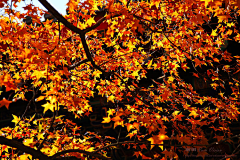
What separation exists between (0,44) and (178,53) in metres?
4.96

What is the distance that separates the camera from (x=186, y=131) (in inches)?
244

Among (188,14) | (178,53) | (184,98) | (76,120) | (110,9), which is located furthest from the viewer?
(76,120)

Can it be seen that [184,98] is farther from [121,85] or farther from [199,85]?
[121,85]

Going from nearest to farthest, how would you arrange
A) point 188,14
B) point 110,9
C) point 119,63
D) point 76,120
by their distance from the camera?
1. point 110,9
2. point 188,14
3. point 119,63
4. point 76,120

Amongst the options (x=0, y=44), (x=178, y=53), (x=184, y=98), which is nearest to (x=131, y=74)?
(x=178, y=53)

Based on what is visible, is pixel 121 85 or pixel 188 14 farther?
pixel 121 85

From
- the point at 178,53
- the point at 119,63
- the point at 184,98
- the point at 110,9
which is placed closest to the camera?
the point at 110,9

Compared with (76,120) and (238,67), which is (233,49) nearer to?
(238,67)

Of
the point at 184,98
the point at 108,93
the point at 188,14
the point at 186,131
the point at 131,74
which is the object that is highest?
the point at 188,14

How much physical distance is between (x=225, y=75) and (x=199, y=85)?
946mm

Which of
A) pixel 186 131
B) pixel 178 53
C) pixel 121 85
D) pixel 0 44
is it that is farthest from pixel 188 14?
pixel 0 44

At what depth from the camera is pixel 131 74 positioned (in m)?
6.65

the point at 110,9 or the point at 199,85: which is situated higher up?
the point at 110,9

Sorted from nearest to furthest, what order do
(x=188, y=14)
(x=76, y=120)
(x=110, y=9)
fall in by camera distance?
(x=110, y=9) → (x=188, y=14) → (x=76, y=120)
